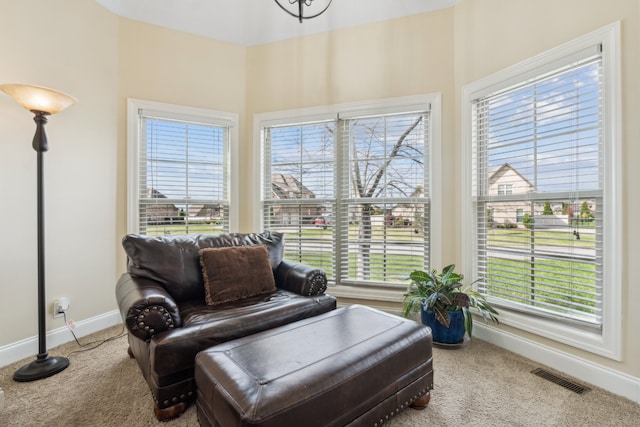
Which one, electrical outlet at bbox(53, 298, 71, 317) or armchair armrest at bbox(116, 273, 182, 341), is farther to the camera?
electrical outlet at bbox(53, 298, 71, 317)

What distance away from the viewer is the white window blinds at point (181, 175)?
10.1ft

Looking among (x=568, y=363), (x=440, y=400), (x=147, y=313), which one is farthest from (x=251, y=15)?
(x=568, y=363)

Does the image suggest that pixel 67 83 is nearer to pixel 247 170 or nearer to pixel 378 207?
pixel 247 170

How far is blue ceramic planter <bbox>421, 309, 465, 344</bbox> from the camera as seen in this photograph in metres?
2.40

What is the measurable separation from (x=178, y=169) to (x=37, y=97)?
1.30 m

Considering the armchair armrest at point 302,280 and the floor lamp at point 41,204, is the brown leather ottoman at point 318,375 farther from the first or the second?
the floor lamp at point 41,204

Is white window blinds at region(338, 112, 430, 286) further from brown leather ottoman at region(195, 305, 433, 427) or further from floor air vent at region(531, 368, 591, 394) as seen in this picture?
brown leather ottoman at region(195, 305, 433, 427)

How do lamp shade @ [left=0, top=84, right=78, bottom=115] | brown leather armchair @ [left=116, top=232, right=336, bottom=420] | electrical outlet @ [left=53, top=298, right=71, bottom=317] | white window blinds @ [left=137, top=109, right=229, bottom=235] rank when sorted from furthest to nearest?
white window blinds @ [left=137, top=109, right=229, bottom=235]
electrical outlet @ [left=53, top=298, right=71, bottom=317]
lamp shade @ [left=0, top=84, right=78, bottom=115]
brown leather armchair @ [left=116, top=232, right=336, bottom=420]

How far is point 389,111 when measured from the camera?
3.01 meters

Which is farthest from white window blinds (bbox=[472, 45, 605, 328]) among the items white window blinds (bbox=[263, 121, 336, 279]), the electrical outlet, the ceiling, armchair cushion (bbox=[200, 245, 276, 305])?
the electrical outlet

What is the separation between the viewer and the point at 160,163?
10.3 feet

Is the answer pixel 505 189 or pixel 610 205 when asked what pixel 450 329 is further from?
pixel 610 205

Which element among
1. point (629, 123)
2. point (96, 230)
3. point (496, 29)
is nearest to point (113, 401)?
point (96, 230)

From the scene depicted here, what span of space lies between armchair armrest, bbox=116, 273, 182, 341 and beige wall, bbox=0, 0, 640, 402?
127cm
